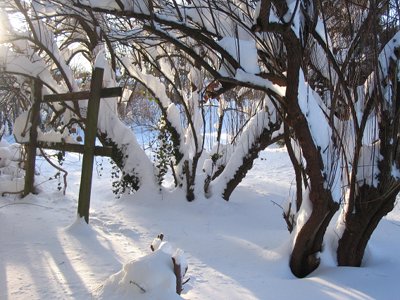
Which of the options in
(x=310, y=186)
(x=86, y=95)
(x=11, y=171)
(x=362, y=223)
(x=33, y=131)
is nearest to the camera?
(x=310, y=186)

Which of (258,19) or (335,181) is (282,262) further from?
(258,19)

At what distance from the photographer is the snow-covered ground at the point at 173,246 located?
2.88 m

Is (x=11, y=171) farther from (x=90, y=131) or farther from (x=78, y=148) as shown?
(x=90, y=131)

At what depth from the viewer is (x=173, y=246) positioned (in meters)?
4.21

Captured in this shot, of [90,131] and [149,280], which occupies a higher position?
[90,131]

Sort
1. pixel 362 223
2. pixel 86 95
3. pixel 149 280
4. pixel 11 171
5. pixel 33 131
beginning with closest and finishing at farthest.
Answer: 1. pixel 149 280
2. pixel 362 223
3. pixel 86 95
4. pixel 33 131
5. pixel 11 171

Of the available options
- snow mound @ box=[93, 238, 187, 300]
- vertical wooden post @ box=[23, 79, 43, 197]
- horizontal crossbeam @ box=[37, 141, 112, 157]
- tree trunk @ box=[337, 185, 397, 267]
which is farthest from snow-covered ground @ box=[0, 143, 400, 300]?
horizontal crossbeam @ box=[37, 141, 112, 157]

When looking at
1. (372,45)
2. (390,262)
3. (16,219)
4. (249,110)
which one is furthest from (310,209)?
(249,110)

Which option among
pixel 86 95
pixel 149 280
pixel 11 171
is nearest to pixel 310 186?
pixel 149 280

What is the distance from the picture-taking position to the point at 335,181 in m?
3.28

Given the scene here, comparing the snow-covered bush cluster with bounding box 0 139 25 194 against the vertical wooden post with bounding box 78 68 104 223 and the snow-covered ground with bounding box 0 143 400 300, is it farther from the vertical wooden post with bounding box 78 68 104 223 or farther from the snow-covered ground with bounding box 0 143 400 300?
the vertical wooden post with bounding box 78 68 104 223

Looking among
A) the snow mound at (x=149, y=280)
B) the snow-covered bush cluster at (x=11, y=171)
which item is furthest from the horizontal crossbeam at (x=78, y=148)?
the snow mound at (x=149, y=280)

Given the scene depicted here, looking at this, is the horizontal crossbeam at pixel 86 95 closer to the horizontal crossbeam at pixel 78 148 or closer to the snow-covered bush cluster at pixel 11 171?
Answer: the horizontal crossbeam at pixel 78 148

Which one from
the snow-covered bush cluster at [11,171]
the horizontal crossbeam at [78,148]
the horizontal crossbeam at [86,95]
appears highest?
the horizontal crossbeam at [86,95]
